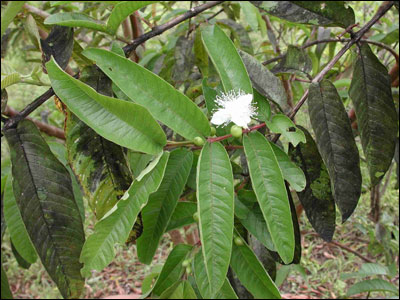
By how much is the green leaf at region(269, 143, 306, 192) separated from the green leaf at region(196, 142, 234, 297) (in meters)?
0.10

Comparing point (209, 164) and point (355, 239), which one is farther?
point (355, 239)

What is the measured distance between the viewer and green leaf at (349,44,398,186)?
0.53 meters

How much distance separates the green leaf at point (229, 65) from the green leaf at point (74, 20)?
0.15 m

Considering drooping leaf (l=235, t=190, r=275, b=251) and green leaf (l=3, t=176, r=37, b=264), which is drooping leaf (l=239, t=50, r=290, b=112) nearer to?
drooping leaf (l=235, t=190, r=275, b=251)

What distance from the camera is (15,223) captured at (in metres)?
0.61

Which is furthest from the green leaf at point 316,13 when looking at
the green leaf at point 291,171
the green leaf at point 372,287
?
the green leaf at point 372,287

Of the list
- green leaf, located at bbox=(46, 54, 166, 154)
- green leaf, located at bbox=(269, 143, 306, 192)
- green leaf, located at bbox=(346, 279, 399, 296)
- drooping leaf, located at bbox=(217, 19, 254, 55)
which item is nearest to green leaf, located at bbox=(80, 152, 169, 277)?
green leaf, located at bbox=(46, 54, 166, 154)

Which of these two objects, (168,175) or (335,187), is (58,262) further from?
(335,187)

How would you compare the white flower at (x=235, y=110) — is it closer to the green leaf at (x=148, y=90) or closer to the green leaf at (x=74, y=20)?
the green leaf at (x=148, y=90)

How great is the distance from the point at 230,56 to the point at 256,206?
8.2 inches

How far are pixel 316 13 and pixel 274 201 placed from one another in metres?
0.25

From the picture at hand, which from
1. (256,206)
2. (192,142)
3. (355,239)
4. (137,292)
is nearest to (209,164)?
(192,142)

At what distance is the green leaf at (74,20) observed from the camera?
0.51 metres

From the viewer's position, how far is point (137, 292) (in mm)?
1917
